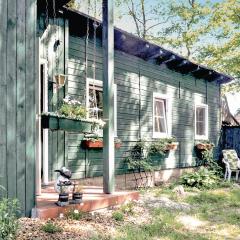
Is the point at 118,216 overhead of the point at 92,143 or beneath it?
beneath

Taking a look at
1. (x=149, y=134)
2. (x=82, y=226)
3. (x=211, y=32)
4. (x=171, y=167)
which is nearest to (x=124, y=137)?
(x=149, y=134)

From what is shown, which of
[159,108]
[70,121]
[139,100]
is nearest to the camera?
[70,121]

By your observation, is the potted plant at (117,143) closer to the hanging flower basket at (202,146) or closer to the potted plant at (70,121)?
the potted plant at (70,121)

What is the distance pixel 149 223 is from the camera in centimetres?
480

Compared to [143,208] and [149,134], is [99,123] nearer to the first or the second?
[143,208]

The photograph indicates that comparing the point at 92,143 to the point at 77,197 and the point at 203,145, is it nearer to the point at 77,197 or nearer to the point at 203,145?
the point at 77,197

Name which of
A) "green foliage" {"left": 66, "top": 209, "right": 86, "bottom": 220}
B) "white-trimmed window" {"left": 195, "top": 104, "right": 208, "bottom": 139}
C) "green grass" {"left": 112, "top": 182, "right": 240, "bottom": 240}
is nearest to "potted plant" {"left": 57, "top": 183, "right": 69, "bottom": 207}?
"green foliage" {"left": 66, "top": 209, "right": 86, "bottom": 220}

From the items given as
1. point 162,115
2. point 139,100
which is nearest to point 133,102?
point 139,100

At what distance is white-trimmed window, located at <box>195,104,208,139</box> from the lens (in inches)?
476

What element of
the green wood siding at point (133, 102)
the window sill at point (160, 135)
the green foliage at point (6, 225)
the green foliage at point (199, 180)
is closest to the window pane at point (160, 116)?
the window sill at point (160, 135)

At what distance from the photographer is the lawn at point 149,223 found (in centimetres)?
396

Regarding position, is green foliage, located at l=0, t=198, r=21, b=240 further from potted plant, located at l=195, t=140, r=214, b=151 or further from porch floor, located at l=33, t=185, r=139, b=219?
potted plant, located at l=195, t=140, r=214, b=151

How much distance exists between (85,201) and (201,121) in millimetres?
8151

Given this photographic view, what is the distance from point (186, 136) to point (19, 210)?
7666 mm
